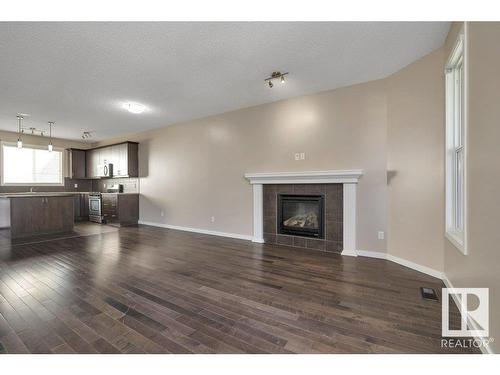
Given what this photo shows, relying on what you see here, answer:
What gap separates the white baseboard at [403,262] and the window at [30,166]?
352 inches

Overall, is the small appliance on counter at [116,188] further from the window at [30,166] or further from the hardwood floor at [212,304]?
the hardwood floor at [212,304]

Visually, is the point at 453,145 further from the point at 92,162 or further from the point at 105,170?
the point at 92,162

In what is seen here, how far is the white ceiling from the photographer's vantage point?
230 centimetres

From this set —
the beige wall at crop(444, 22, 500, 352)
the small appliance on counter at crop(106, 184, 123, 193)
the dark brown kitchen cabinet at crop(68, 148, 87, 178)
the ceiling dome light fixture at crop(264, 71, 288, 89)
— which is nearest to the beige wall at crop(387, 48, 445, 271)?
the beige wall at crop(444, 22, 500, 352)

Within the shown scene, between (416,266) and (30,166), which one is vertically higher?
(30,166)

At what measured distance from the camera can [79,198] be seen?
7.52 m

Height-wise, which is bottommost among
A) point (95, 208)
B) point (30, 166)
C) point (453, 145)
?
point (95, 208)

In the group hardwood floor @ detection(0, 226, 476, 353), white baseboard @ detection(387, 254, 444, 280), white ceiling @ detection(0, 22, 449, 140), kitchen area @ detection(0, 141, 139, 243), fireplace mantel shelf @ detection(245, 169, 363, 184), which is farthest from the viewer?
kitchen area @ detection(0, 141, 139, 243)

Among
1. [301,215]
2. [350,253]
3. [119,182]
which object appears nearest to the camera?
[350,253]

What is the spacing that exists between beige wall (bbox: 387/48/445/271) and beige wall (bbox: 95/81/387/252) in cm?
17

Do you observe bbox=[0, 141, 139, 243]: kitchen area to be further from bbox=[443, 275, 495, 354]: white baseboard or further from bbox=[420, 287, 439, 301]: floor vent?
bbox=[443, 275, 495, 354]: white baseboard

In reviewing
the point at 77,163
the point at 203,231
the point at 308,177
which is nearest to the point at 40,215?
the point at 77,163

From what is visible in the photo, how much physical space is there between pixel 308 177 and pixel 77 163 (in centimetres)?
778
